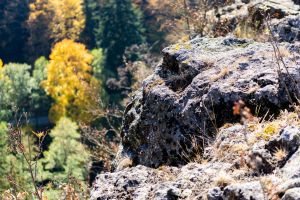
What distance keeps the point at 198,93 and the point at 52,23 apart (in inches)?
1801

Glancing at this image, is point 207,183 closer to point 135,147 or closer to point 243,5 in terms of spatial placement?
point 135,147

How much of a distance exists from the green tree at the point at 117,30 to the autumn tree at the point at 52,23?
622 centimetres

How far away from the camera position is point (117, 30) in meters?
43.2

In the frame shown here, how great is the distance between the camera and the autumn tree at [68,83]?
35688 mm

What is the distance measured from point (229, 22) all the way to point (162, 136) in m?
6.96

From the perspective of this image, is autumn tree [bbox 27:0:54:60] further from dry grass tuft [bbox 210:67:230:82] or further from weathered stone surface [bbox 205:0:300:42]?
dry grass tuft [bbox 210:67:230:82]

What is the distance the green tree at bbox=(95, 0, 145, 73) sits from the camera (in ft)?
141

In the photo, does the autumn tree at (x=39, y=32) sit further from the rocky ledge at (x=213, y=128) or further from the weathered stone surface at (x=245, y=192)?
the weathered stone surface at (x=245, y=192)

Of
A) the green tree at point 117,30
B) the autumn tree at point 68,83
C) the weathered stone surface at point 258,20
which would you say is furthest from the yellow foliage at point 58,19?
the weathered stone surface at point 258,20

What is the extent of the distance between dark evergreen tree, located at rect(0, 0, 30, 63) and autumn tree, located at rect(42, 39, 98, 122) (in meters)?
15.7

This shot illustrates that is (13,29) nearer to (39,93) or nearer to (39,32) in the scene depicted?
(39,32)

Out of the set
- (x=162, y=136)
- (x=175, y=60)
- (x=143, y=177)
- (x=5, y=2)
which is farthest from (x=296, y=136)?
(x=5, y=2)

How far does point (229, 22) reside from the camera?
42.1 ft

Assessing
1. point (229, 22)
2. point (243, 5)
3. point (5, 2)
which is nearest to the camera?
point (229, 22)
